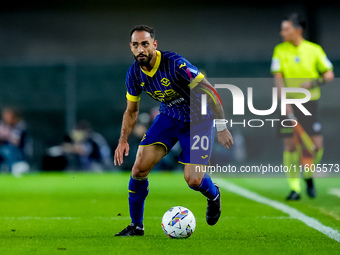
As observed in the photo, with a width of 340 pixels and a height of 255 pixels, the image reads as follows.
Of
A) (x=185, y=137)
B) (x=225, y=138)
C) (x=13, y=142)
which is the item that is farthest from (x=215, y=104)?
(x=13, y=142)

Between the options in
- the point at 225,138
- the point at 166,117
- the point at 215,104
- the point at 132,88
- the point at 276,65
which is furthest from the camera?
the point at 276,65

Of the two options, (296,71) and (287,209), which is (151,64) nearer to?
(287,209)

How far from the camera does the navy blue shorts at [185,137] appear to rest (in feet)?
23.0

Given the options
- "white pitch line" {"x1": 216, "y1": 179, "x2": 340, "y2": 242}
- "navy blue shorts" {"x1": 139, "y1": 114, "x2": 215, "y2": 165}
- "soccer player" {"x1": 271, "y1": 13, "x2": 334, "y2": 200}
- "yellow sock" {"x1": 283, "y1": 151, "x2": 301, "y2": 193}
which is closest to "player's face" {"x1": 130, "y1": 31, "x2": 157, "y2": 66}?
"navy blue shorts" {"x1": 139, "y1": 114, "x2": 215, "y2": 165}

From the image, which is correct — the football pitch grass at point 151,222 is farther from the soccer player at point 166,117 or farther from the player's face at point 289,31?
the player's face at point 289,31

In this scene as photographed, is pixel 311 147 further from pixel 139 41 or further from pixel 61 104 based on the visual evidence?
pixel 61 104

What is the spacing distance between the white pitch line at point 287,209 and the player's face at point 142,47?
7.79 ft

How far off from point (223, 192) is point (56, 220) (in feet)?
15.6

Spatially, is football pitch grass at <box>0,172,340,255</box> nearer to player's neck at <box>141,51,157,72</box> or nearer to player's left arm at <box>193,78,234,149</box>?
player's left arm at <box>193,78,234,149</box>

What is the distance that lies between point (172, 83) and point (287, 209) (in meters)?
3.21

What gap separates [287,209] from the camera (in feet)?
30.3

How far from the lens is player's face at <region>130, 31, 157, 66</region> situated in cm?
666

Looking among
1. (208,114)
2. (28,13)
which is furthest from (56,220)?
(28,13)

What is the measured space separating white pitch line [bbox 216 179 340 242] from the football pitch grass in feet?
0.25
